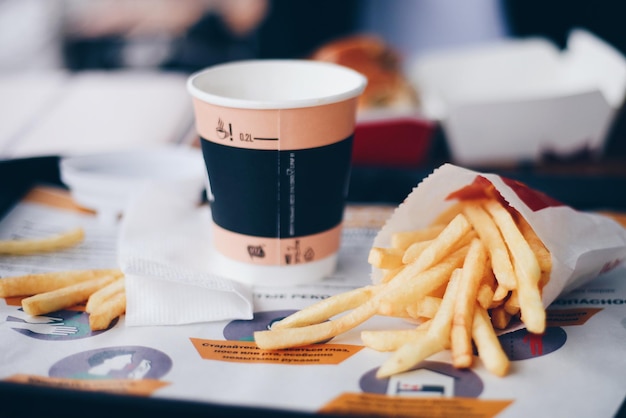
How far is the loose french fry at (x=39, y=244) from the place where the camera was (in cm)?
128

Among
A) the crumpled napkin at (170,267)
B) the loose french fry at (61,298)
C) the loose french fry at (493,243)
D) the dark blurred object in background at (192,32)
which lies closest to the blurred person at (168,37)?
the dark blurred object in background at (192,32)

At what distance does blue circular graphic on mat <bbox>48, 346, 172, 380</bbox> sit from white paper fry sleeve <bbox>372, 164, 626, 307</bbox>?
1.25ft

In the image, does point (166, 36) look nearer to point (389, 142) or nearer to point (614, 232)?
point (389, 142)

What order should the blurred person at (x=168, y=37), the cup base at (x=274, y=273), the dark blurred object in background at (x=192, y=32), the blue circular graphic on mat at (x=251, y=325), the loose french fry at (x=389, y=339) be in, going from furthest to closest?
the blurred person at (x=168, y=37)
the dark blurred object in background at (x=192, y=32)
the cup base at (x=274, y=273)
the blue circular graphic on mat at (x=251, y=325)
the loose french fry at (x=389, y=339)

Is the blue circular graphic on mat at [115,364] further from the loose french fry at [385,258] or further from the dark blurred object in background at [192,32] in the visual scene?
the dark blurred object in background at [192,32]

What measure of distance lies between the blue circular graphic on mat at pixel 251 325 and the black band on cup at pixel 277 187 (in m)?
0.15

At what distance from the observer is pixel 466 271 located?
0.97 m

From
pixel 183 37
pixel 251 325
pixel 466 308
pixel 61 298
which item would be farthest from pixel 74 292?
pixel 183 37

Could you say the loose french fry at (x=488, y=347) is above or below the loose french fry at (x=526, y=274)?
below

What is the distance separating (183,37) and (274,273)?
87.5 inches

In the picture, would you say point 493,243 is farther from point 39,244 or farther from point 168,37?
point 168,37

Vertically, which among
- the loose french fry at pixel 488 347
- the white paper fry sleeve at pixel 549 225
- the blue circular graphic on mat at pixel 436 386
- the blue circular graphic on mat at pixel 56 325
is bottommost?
the blue circular graphic on mat at pixel 436 386

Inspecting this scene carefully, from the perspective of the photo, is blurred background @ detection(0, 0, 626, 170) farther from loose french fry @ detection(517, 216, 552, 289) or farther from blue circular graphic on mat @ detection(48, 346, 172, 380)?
blue circular graphic on mat @ detection(48, 346, 172, 380)

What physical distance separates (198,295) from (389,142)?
2.48ft
